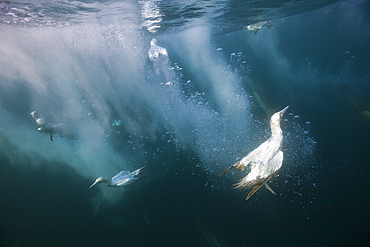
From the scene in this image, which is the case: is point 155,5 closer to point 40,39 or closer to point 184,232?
point 40,39

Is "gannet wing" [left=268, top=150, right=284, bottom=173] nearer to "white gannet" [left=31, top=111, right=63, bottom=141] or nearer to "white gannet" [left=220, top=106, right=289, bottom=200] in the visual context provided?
"white gannet" [left=220, top=106, right=289, bottom=200]

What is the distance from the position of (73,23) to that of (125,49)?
393 centimetres

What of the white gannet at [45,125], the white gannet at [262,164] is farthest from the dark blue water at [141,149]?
the white gannet at [262,164]

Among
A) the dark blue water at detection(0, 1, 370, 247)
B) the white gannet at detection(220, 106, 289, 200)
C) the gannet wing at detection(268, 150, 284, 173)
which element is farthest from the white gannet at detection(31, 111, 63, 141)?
the gannet wing at detection(268, 150, 284, 173)

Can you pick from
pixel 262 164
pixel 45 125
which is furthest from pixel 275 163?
pixel 45 125

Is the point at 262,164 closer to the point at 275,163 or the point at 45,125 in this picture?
the point at 275,163

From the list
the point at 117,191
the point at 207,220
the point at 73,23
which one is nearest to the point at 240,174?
the point at 207,220

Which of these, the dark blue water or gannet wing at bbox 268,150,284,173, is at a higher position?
gannet wing at bbox 268,150,284,173

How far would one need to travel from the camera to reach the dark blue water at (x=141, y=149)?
641cm

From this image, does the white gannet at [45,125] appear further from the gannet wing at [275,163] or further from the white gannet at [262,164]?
the gannet wing at [275,163]

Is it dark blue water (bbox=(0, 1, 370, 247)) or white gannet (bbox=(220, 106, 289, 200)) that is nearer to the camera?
white gannet (bbox=(220, 106, 289, 200))

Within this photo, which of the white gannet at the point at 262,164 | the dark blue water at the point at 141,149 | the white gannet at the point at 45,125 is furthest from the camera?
the dark blue water at the point at 141,149

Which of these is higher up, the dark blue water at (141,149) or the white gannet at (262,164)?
the white gannet at (262,164)

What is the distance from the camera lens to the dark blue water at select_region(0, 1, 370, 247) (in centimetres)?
641
